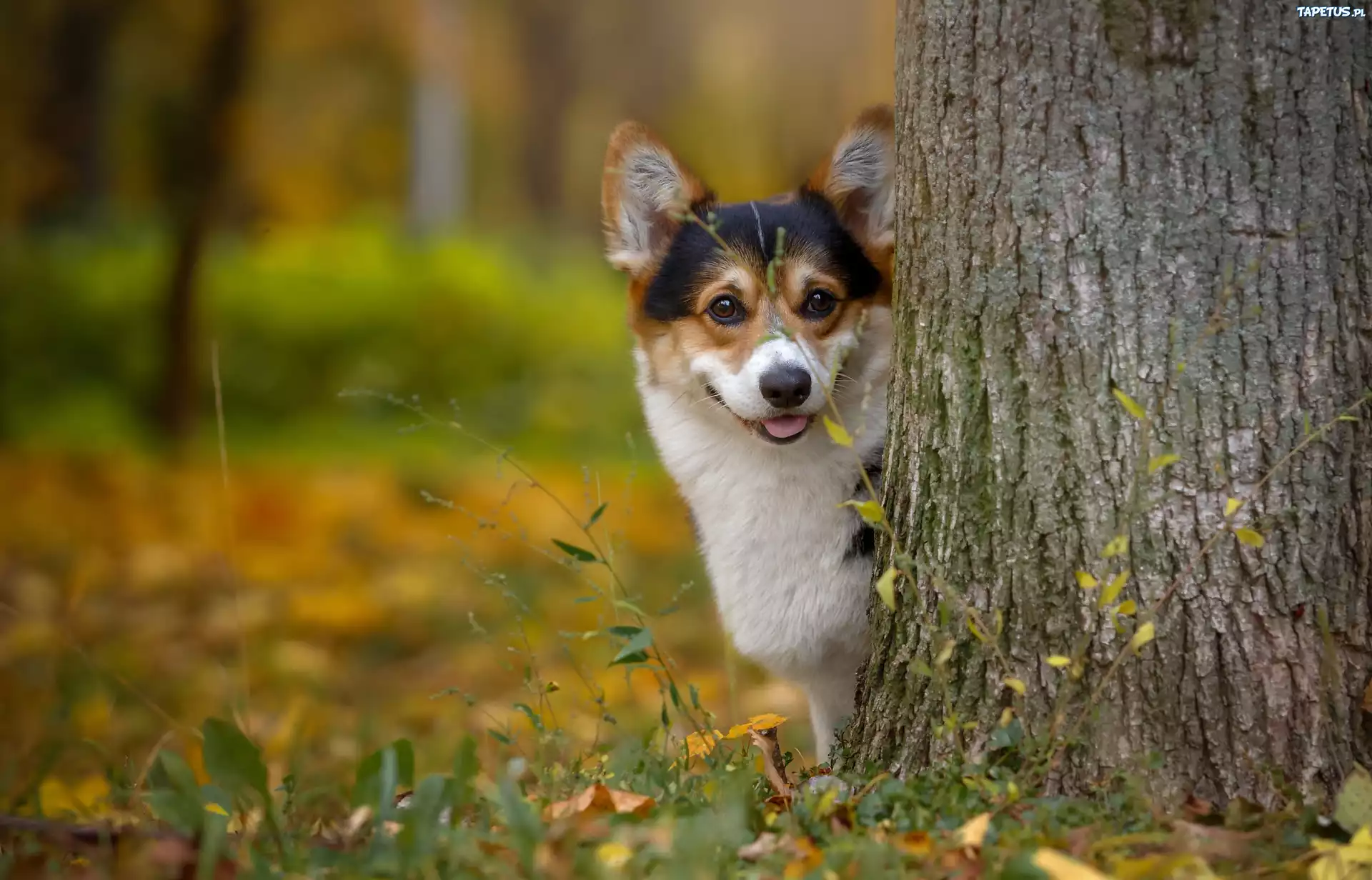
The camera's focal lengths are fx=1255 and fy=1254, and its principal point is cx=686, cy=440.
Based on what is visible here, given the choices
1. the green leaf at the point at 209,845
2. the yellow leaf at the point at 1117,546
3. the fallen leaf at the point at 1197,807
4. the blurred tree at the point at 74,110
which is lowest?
the green leaf at the point at 209,845

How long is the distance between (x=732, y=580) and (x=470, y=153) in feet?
57.2

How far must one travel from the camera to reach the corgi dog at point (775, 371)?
2.93 metres

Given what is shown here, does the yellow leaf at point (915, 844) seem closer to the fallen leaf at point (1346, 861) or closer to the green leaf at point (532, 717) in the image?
the fallen leaf at point (1346, 861)

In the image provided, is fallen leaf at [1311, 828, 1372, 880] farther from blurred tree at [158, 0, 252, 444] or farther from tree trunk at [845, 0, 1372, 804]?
blurred tree at [158, 0, 252, 444]

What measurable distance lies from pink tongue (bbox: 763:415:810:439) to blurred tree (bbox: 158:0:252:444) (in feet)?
22.3

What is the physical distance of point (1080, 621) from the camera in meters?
2.20

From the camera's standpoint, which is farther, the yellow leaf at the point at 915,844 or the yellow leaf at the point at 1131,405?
the yellow leaf at the point at 1131,405

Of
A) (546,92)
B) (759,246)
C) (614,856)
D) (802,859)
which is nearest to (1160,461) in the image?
(802,859)

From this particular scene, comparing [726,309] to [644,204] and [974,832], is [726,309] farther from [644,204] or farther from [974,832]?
[974,832]

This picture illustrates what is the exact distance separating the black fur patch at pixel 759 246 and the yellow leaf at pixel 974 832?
5.53 feet

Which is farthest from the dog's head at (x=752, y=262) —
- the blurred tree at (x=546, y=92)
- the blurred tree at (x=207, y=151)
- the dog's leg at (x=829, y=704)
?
the blurred tree at (x=546, y=92)

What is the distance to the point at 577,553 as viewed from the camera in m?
2.46

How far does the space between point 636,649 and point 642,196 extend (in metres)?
1.71

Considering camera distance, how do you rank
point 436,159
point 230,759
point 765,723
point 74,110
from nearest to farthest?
point 230,759
point 765,723
point 74,110
point 436,159
